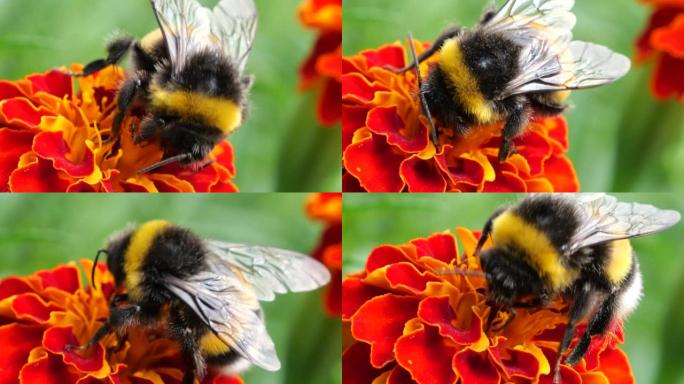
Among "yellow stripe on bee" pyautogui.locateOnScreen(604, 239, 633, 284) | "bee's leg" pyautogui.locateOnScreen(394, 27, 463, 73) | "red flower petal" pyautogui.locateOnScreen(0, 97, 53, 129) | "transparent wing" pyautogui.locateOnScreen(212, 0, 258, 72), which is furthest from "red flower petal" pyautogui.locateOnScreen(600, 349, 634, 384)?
"red flower petal" pyautogui.locateOnScreen(0, 97, 53, 129)

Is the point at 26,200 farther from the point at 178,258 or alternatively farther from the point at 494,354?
the point at 494,354

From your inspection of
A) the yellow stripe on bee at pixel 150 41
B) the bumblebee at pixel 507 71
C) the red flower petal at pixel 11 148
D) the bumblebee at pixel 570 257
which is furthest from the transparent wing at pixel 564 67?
the red flower petal at pixel 11 148

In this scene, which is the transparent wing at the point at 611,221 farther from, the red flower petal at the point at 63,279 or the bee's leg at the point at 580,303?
the red flower petal at the point at 63,279

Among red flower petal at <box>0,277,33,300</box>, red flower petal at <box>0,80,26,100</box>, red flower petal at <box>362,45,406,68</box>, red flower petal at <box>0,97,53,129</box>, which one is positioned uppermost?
red flower petal at <box>362,45,406,68</box>

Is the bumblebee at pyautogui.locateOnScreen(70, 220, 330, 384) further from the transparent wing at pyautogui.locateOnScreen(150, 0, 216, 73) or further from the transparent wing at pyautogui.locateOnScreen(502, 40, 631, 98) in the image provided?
the transparent wing at pyautogui.locateOnScreen(502, 40, 631, 98)

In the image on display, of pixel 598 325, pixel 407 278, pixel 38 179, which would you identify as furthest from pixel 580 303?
pixel 38 179

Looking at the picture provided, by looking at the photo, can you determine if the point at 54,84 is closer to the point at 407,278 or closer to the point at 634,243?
the point at 407,278
